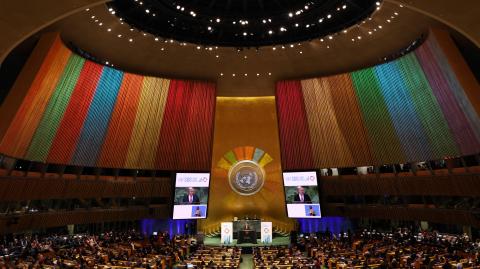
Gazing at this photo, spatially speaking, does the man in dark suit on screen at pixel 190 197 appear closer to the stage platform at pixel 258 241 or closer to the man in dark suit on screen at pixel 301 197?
the stage platform at pixel 258 241

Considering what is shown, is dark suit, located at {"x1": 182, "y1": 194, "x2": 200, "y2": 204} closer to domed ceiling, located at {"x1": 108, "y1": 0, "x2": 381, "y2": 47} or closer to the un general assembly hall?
the un general assembly hall

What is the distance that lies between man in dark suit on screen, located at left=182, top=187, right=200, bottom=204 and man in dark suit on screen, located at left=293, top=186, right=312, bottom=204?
6.08 meters

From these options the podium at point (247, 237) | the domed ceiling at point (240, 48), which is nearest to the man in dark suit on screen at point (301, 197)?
the podium at point (247, 237)

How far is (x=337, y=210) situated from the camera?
23688 millimetres

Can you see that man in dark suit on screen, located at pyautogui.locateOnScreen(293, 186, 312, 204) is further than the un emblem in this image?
No

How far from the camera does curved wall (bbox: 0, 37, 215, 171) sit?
676 inches

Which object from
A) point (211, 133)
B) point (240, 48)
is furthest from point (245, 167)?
point (240, 48)

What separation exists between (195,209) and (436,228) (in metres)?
14.3

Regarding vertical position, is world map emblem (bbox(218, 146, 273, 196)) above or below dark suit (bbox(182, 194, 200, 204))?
above

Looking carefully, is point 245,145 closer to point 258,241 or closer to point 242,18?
point 258,241

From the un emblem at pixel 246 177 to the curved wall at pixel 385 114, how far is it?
4.87m

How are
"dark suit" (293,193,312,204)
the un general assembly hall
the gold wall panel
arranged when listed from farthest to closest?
the gold wall panel, "dark suit" (293,193,312,204), the un general assembly hall

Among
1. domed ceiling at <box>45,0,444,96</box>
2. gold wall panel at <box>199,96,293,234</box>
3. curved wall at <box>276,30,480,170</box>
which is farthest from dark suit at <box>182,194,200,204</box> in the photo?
domed ceiling at <box>45,0,444,96</box>

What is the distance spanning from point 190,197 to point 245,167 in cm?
653
